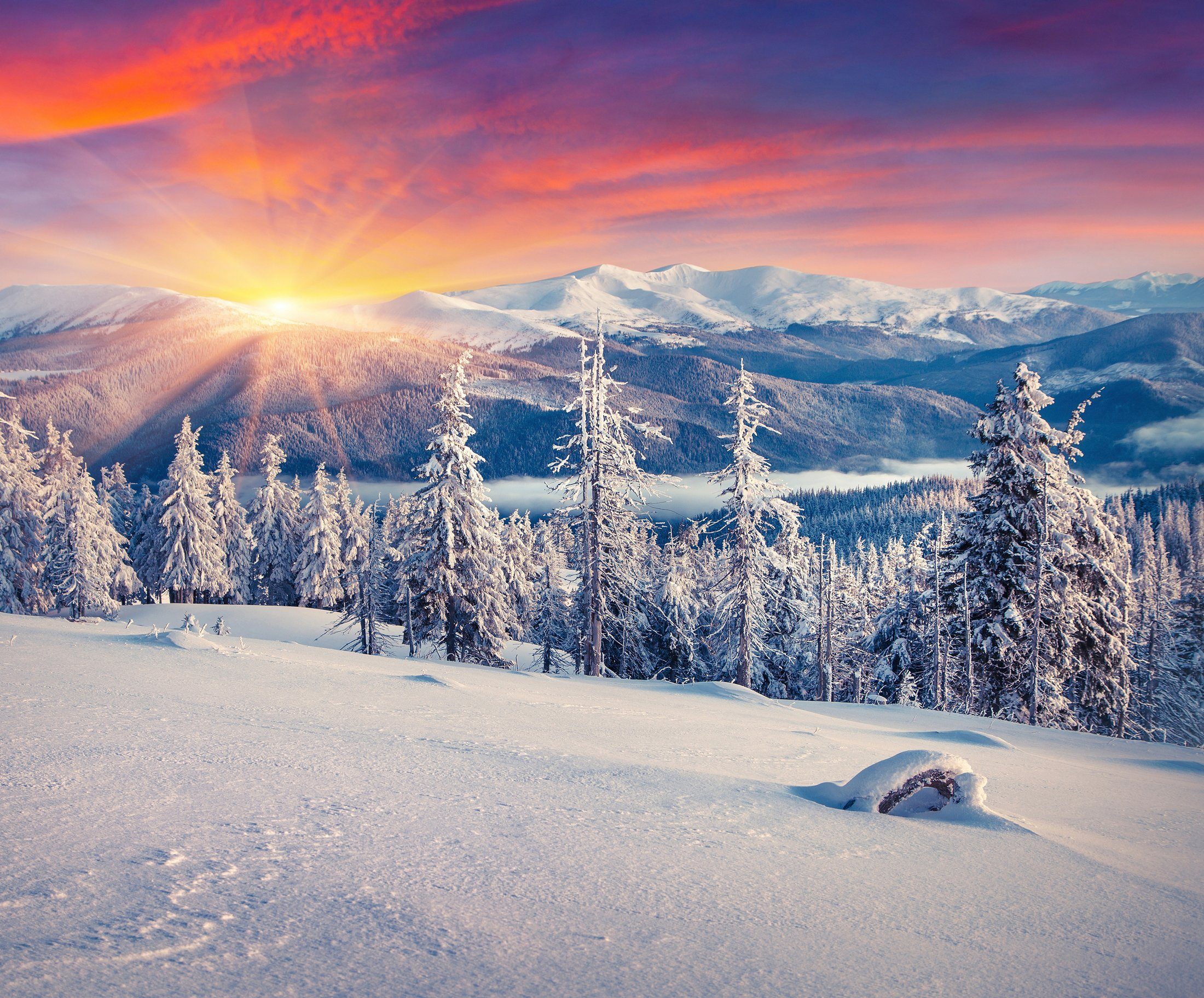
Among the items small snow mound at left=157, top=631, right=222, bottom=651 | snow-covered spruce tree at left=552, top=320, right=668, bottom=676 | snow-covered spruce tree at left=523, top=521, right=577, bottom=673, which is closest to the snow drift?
small snow mound at left=157, top=631, right=222, bottom=651

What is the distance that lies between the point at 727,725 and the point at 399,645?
3812 cm

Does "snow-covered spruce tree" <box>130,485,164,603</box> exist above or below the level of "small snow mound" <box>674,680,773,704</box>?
above

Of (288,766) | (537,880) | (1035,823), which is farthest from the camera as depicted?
(1035,823)

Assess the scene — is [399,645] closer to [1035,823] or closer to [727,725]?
[727,725]

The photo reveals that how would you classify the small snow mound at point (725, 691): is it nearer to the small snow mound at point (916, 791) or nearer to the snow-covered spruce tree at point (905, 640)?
the small snow mound at point (916, 791)

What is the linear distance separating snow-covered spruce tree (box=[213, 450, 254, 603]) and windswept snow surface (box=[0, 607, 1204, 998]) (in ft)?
174

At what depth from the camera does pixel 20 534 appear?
38969mm

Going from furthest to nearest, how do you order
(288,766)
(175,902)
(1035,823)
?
1. (1035,823)
2. (288,766)
3. (175,902)

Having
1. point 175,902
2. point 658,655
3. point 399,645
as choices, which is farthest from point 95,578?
point 175,902

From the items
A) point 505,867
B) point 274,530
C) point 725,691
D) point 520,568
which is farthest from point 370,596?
point 505,867

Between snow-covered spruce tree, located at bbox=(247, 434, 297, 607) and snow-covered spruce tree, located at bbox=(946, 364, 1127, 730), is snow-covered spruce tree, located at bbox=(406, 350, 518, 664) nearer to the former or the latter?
snow-covered spruce tree, located at bbox=(946, 364, 1127, 730)

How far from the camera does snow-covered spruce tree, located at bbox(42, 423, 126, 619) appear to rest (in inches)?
1560

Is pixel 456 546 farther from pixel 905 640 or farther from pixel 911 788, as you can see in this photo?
pixel 905 640

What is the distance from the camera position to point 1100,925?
3.78m
